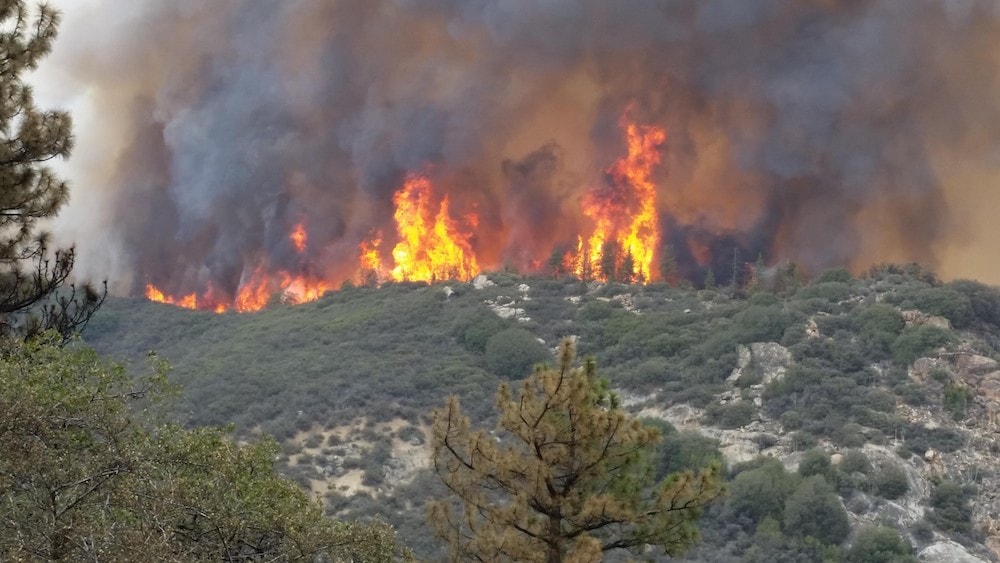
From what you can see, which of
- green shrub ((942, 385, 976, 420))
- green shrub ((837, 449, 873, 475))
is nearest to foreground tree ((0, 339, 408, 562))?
green shrub ((837, 449, 873, 475))

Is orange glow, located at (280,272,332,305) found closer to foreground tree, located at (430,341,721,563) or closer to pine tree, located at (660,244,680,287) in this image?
pine tree, located at (660,244,680,287)

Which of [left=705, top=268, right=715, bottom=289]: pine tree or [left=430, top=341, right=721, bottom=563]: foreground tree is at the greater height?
[left=705, top=268, right=715, bottom=289]: pine tree

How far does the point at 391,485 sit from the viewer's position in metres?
50.8

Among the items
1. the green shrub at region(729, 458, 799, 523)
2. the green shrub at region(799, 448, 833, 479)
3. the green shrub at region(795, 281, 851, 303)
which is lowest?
the green shrub at region(729, 458, 799, 523)

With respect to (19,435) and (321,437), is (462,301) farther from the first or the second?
(19,435)

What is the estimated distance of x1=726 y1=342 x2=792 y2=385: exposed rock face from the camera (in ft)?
203

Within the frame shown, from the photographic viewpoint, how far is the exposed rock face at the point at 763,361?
6188cm

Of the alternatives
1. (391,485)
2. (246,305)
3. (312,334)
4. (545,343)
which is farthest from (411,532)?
(246,305)

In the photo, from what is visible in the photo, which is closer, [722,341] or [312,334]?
[722,341]

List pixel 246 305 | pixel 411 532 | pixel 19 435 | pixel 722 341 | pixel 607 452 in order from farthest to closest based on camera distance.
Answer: pixel 246 305
pixel 722 341
pixel 411 532
pixel 607 452
pixel 19 435

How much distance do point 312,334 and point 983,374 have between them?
131 ft

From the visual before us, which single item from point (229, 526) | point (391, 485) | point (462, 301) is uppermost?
point (462, 301)

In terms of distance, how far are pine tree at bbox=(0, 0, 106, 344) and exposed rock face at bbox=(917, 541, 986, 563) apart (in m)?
35.5

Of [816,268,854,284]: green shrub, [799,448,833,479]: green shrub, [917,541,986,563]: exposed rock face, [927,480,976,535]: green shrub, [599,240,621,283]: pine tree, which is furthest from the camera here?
[599,240,621,283]: pine tree
